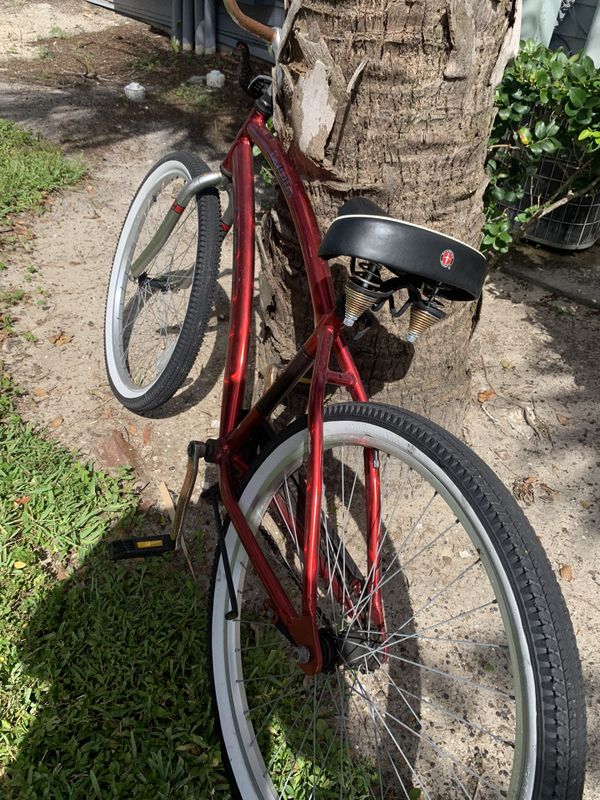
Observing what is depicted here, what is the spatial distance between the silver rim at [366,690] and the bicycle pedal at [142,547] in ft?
1.02

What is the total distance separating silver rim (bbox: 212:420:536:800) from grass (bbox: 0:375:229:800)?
153 millimetres

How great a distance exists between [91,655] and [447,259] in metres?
1.53

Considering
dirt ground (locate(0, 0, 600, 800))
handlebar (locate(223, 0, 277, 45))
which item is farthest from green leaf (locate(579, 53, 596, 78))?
handlebar (locate(223, 0, 277, 45))

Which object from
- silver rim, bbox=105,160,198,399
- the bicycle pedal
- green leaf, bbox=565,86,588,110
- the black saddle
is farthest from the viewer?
green leaf, bbox=565,86,588,110

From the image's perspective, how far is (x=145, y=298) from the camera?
3094 mm

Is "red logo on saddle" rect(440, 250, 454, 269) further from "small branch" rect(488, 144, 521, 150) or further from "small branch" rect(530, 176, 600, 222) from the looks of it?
"small branch" rect(530, 176, 600, 222)

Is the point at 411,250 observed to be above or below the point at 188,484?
above

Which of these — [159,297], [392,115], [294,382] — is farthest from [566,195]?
[294,382]

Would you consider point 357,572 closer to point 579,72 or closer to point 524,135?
point 524,135

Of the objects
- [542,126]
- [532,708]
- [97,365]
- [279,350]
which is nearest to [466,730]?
[532,708]

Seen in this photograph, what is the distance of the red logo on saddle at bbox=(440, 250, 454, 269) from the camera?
132 cm

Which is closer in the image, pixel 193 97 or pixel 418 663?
pixel 418 663

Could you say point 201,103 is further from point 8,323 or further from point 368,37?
point 368,37

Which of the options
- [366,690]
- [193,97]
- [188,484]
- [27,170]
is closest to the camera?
[366,690]
